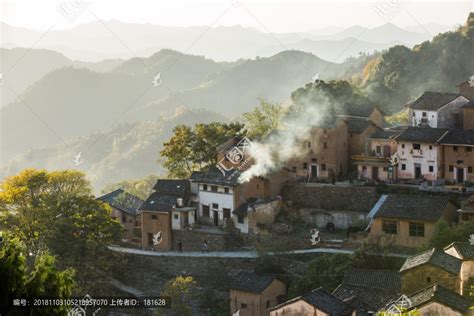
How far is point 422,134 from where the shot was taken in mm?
32000

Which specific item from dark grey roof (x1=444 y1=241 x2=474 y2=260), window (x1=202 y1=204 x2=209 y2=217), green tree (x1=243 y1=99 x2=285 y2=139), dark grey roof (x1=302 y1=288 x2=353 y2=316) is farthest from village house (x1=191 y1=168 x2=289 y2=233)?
dark grey roof (x1=444 y1=241 x2=474 y2=260)

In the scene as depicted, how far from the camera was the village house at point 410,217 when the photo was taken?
28.1 metres

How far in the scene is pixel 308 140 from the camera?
110 feet

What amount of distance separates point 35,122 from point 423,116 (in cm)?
6411

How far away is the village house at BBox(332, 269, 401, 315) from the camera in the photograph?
957 inches

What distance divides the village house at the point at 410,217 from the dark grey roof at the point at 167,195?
7.24 meters

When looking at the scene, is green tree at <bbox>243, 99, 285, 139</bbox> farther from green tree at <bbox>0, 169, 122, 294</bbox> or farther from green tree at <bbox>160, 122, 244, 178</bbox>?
green tree at <bbox>0, 169, 122, 294</bbox>

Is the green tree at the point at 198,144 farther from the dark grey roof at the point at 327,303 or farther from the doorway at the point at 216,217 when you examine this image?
the dark grey roof at the point at 327,303

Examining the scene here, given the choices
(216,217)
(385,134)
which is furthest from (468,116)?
(216,217)

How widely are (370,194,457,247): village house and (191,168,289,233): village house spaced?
168 inches

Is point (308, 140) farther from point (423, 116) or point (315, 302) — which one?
point (315, 302)

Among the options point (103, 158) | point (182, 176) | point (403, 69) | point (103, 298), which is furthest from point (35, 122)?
point (103, 298)

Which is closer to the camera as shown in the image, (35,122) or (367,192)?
(367,192)

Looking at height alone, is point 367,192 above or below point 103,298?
above
